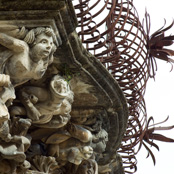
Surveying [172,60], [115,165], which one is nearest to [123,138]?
[115,165]

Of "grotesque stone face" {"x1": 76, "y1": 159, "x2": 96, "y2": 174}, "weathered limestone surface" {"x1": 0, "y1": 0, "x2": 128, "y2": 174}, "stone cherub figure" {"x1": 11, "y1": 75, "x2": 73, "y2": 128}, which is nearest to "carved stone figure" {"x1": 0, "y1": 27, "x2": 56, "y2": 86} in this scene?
"weathered limestone surface" {"x1": 0, "y1": 0, "x2": 128, "y2": 174}

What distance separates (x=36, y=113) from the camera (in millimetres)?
4945

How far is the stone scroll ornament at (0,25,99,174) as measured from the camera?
455 centimetres

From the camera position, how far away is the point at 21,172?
505 centimetres

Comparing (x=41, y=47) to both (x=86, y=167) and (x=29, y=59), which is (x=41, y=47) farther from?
(x=86, y=167)

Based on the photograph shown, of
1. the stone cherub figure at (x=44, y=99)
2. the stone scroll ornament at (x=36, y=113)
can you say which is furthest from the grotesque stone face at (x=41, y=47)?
the stone cherub figure at (x=44, y=99)

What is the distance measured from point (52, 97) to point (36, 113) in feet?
0.56

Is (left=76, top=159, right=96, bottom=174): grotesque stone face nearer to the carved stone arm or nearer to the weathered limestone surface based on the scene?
the weathered limestone surface

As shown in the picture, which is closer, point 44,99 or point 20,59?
point 20,59

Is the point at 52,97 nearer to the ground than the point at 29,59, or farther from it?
nearer to the ground

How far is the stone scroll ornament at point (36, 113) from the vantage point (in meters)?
4.55

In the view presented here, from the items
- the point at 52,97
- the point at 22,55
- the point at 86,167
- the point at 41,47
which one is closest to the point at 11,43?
the point at 22,55

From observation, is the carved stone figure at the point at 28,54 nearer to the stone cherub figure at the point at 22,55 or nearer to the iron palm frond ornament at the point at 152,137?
the stone cherub figure at the point at 22,55

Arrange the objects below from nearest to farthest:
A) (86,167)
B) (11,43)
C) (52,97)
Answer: (11,43) < (52,97) < (86,167)
